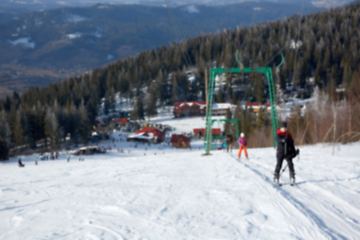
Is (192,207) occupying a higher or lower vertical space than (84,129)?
higher

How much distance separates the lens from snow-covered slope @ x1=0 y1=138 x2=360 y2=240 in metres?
5.08

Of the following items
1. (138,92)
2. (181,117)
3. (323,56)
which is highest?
(323,56)

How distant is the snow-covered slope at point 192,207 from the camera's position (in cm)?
508

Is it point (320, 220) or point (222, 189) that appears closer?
point (320, 220)

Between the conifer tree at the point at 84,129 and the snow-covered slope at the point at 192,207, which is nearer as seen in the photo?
the snow-covered slope at the point at 192,207

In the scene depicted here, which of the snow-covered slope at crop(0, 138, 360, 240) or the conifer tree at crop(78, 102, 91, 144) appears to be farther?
the conifer tree at crop(78, 102, 91, 144)

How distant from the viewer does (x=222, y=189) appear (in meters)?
7.65

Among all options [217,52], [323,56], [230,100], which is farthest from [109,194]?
[217,52]

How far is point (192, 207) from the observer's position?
20.8 feet

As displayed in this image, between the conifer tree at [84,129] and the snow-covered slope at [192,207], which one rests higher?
the snow-covered slope at [192,207]

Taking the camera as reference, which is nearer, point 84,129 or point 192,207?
point 192,207

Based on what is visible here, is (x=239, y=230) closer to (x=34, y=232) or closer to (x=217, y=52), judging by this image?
(x=34, y=232)

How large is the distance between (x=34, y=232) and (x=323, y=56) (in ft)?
340

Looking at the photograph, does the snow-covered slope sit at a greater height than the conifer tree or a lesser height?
greater
